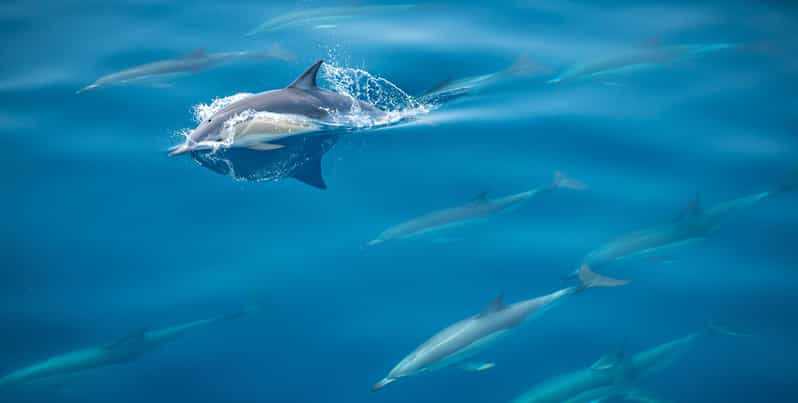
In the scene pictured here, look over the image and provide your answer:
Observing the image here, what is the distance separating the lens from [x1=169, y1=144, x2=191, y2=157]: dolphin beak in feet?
18.1

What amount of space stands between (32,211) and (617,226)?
182 inches

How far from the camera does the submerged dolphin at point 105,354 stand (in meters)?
4.03

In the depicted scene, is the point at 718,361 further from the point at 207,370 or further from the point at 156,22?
the point at 156,22

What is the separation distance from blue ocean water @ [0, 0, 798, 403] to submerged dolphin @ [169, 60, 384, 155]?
0.21 m

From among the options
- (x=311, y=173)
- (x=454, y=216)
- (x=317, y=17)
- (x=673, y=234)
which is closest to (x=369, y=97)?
(x=311, y=173)

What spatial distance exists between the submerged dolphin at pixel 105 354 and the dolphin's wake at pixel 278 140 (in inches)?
64.8

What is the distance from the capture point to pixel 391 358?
14.1ft

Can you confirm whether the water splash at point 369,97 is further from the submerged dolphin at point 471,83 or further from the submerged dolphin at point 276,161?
the submerged dolphin at point 276,161

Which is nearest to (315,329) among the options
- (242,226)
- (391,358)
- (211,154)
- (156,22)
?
(391,358)

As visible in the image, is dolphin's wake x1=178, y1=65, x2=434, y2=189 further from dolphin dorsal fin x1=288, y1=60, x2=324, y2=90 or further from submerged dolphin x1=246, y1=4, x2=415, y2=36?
submerged dolphin x1=246, y1=4, x2=415, y2=36

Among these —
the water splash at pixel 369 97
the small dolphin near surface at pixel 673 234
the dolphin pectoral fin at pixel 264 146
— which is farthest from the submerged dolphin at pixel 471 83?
the small dolphin near surface at pixel 673 234

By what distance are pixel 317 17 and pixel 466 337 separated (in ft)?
18.9

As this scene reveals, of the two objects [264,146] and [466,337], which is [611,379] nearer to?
[466,337]

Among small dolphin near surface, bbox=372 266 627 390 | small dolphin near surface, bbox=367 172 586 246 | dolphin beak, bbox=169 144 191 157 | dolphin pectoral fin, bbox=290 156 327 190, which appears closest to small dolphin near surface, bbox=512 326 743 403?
small dolphin near surface, bbox=372 266 627 390
